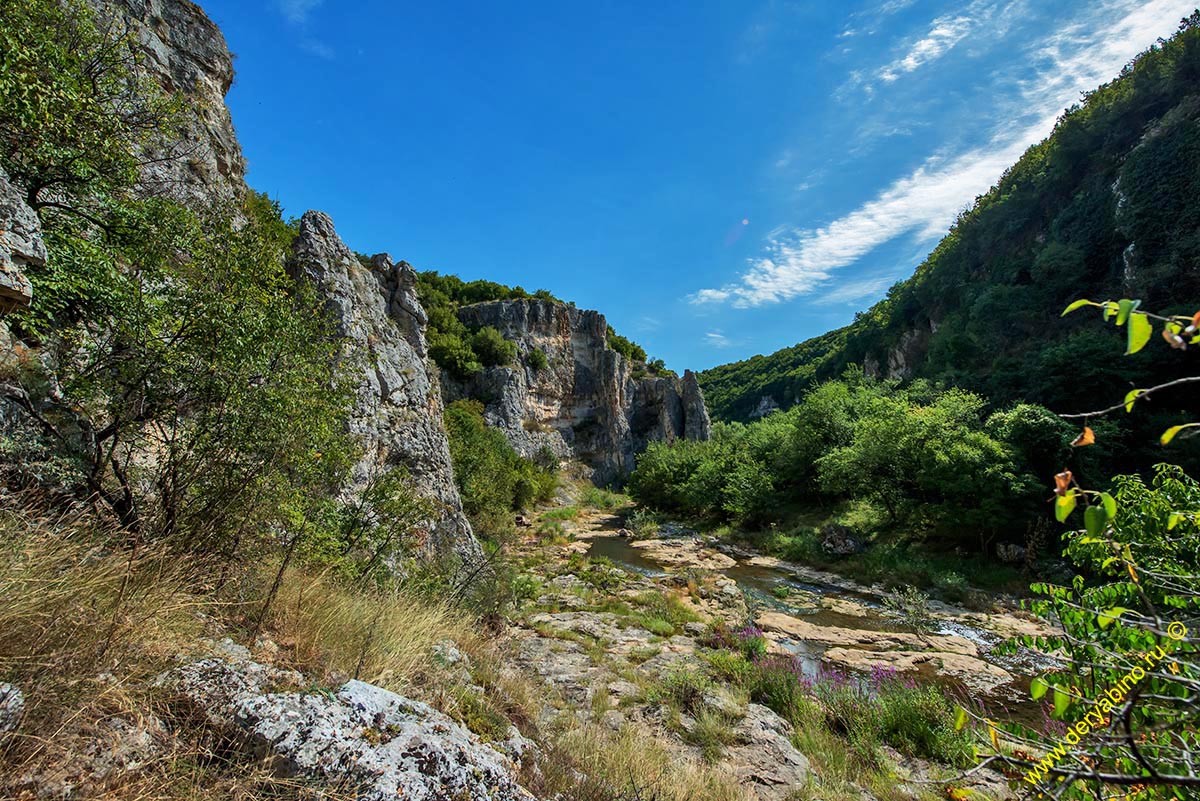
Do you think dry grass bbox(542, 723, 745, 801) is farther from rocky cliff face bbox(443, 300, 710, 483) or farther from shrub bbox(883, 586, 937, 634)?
rocky cliff face bbox(443, 300, 710, 483)

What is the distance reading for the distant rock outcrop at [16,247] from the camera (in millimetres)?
3199

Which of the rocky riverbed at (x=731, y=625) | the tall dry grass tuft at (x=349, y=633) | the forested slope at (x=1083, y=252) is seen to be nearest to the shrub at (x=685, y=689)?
the rocky riverbed at (x=731, y=625)

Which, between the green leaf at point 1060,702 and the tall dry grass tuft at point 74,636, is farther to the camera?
the tall dry grass tuft at point 74,636

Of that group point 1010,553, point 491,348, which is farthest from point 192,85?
point 491,348

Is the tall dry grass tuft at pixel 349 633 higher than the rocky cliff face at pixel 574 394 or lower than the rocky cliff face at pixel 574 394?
lower

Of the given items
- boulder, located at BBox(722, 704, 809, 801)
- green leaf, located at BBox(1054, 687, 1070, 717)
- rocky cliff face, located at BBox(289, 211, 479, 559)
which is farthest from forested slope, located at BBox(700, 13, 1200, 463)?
rocky cliff face, located at BBox(289, 211, 479, 559)

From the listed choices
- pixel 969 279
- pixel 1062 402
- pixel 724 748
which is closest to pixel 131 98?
pixel 724 748

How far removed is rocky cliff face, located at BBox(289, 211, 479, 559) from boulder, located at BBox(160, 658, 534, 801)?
6.15 m

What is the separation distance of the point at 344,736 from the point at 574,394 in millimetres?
47845

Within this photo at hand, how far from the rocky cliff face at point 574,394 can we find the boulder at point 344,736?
3705cm

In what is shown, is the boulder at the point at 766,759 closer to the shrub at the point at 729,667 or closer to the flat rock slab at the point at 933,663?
the shrub at the point at 729,667

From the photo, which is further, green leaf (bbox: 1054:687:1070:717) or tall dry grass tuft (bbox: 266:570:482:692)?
tall dry grass tuft (bbox: 266:570:482:692)

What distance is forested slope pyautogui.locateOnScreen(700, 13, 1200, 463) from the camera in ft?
59.3

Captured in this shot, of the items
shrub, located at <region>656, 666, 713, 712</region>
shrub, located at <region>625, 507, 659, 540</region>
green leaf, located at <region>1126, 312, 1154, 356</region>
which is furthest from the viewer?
shrub, located at <region>625, 507, 659, 540</region>
